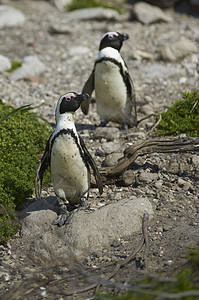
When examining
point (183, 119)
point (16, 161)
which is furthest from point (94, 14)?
point (16, 161)

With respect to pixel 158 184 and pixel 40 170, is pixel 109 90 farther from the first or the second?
pixel 40 170

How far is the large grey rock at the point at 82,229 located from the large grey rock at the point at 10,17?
829 centimetres

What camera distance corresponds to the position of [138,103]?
7672mm

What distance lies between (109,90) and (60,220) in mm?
2646

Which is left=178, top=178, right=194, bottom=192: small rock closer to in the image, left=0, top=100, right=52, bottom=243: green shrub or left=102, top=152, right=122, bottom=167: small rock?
left=102, top=152, right=122, bottom=167: small rock

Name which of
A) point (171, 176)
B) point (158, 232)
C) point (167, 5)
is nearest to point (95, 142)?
point (171, 176)

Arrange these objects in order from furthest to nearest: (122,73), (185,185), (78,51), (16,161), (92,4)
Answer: (92,4) → (78,51) → (122,73) → (16,161) → (185,185)

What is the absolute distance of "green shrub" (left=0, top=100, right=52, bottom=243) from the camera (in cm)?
451

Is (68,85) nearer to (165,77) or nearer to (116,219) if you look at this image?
(165,77)

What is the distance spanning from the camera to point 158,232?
4168mm

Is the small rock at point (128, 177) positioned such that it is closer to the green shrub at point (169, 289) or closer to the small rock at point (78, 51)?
the green shrub at point (169, 289)

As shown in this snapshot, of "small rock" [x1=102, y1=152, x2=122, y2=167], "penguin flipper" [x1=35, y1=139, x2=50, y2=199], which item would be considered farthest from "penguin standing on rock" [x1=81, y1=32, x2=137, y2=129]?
"penguin flipper" [x1=35, y1=139, x2=50, y2=199]

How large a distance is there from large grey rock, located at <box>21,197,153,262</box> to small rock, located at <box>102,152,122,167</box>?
912 millimetres

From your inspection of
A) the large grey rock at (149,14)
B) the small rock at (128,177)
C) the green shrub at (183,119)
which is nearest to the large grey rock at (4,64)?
the large grey rock at (149,14)
